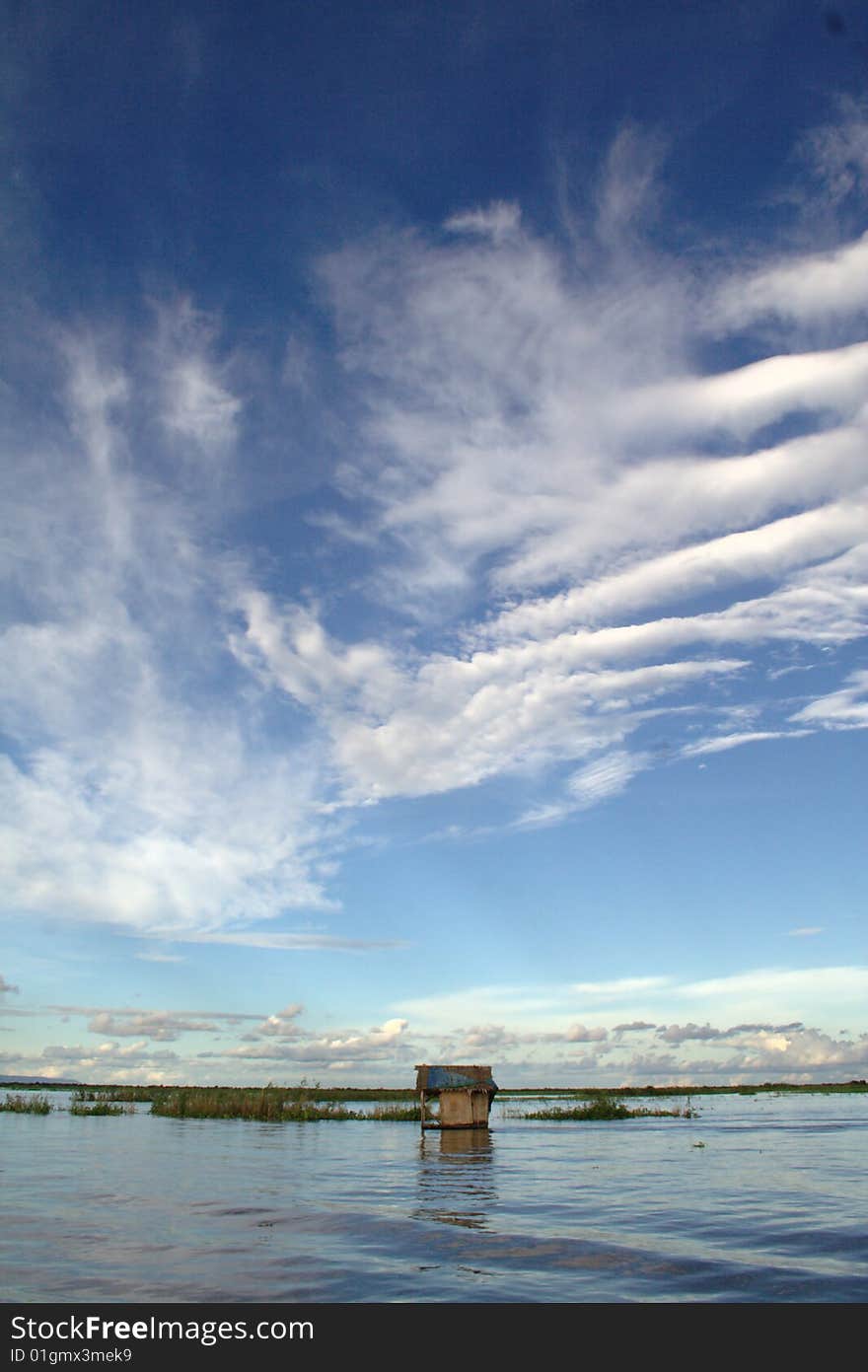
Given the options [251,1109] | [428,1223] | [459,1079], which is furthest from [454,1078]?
[428,1223]

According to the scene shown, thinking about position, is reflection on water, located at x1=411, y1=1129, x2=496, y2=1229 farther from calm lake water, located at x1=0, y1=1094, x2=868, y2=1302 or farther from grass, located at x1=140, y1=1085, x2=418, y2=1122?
grass, located at x1=140, y1=1085, x2=418, y2=1122

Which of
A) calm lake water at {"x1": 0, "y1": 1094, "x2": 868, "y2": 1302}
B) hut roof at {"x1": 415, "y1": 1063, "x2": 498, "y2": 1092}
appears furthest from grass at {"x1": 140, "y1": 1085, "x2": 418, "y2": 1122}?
calm lake water at {"x1": 0, "y1": 1094, "x2": 868, "y2": 1302}

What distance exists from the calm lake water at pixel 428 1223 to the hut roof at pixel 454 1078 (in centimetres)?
1033

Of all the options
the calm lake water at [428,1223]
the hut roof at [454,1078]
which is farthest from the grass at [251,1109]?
the calm lake water at [428,1223]

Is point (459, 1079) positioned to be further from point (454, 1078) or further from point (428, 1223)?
point (428, 1223)

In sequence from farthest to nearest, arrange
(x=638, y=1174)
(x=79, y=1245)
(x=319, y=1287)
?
(x=638, y=1174), (x=79, y=1245), (x=319, y=1287)

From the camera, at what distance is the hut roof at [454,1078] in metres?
58.3

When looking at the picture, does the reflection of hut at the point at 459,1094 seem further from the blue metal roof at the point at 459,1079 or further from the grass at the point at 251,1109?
the grass at the point at 251,1109

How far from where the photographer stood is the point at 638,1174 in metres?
35.8

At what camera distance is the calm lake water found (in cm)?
1588

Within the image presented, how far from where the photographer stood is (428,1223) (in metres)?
23.1
